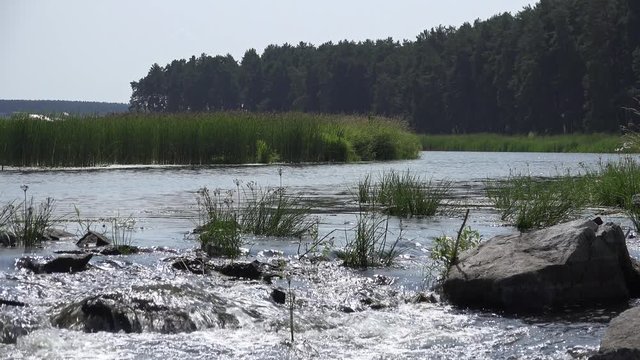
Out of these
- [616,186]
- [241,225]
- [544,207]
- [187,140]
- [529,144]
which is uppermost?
[529,144]

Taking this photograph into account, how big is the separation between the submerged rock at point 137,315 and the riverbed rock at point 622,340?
9.99 ft

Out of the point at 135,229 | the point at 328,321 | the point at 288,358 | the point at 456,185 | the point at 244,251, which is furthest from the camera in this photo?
the point at 456,185

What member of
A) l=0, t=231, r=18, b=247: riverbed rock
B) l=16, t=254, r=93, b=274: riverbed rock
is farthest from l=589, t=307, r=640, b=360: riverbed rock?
l=0, t=231, r=18, b=247: riverbed rock

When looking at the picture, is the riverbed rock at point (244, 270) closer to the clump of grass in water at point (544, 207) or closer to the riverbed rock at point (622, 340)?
the riverbed rock at point (622, 340)

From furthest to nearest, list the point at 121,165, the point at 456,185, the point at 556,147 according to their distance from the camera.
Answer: the point at 556,147 < the point at 121,165 < the point at 456,185

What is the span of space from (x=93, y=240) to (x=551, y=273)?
589 cm

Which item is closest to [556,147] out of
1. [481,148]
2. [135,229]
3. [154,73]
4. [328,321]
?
[481,148]

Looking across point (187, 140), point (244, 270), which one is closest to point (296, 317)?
point (244, 270)

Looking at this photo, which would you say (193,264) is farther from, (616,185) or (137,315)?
(616,185)

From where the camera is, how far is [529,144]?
61.1 meters

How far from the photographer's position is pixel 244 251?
11.1 m

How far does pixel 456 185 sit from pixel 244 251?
1311cm

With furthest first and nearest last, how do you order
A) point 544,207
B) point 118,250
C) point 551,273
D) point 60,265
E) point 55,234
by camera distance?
point 544,207, point 55,234, point 118,250, point 60,265, point 551,273

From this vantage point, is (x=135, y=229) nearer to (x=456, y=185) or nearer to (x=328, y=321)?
(x=328, y=321)
